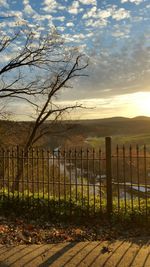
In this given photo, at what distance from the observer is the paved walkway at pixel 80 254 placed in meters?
5.81

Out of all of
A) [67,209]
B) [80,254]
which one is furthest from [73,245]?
[67,209]

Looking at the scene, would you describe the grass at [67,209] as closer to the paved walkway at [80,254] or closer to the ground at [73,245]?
the ground at [73,245]

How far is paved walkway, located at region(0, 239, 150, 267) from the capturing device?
229 inches

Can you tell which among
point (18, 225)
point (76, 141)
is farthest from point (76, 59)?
point (18, 225)

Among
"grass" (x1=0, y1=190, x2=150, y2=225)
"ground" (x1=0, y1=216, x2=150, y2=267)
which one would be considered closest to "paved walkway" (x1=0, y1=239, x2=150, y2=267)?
"ground" (x1=0, y1=216, x2=150, y2=267)

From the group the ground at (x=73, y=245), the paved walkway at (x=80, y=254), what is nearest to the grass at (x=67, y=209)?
the ground at (x=73, y=245)

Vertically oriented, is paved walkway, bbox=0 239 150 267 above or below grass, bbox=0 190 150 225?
below

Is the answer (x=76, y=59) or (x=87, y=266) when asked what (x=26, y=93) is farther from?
(x=87, y=266)

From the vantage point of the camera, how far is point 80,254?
6.20 metres

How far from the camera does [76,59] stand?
20.0m

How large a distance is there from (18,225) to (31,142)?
477 inches

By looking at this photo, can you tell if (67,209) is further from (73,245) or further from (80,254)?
(80,254)

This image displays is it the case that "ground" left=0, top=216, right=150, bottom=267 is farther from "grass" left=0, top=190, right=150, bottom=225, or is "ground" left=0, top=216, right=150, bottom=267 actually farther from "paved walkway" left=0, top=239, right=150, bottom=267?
"grass" left=0, top=190, right=150, bottom=225

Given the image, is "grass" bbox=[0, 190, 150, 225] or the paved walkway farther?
"grass" bbox=[0, 190, 150, 225]
